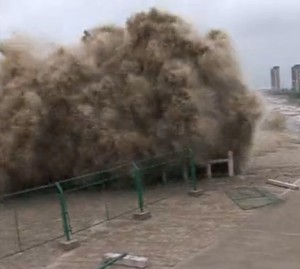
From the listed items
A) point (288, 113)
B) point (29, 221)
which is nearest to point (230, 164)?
point (29, 221)

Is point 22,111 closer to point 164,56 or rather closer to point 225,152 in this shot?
point 164,56

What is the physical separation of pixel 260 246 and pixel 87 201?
17.8 ft

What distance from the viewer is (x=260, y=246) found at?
29.9ft

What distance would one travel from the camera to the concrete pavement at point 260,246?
834 centimetres

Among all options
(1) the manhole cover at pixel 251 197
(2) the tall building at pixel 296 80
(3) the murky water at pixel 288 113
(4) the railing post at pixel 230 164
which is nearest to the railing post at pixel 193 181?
(1) the manhole cover at pixel 251 197

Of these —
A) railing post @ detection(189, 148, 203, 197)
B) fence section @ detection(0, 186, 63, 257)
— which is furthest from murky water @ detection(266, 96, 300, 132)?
fence section @ detection(0, 186, 63, 257)

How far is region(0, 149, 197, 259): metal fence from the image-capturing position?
10969 mm

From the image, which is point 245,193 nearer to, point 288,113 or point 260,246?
point 260,246

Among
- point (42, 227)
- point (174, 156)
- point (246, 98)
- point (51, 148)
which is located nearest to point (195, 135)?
point (174, 156)

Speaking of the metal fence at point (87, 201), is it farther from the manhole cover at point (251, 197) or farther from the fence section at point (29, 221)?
the manhole cover at point (251, 197)

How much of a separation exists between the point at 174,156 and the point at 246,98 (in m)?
2.31

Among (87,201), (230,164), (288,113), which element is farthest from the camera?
(288,113)

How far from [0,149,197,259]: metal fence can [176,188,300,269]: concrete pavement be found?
2.24 metres

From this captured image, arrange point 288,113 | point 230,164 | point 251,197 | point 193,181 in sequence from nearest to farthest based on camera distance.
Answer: point 251,197, point 193,181, point 230,164, point 288,113
